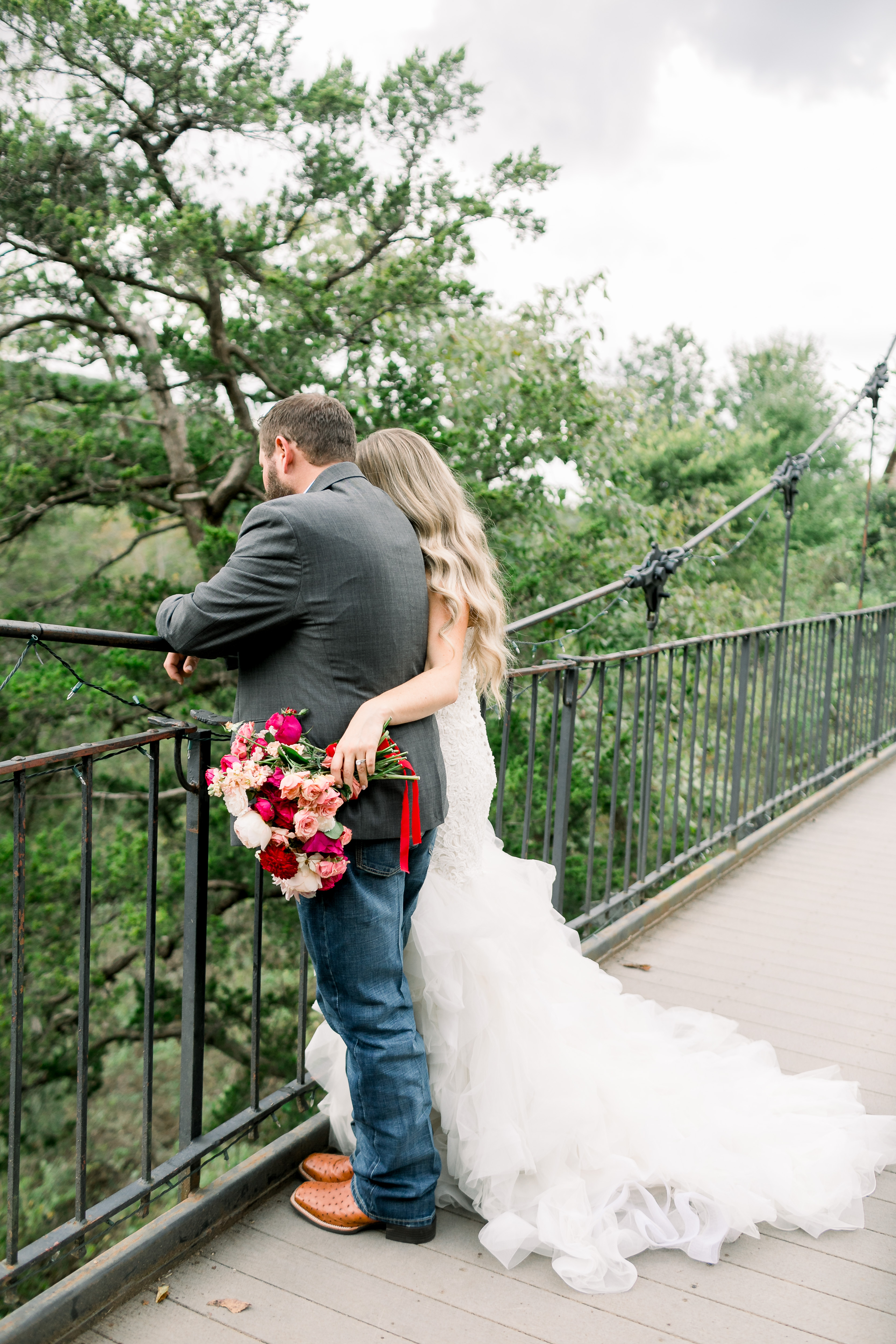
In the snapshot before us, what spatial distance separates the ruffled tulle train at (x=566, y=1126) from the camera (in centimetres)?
184

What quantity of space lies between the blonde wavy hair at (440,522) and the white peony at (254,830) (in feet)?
1.78

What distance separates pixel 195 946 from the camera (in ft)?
6.22

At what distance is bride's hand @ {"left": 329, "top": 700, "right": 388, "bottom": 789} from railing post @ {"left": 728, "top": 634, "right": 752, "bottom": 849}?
285 centimetres

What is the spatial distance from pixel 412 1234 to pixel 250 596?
119 centimetres

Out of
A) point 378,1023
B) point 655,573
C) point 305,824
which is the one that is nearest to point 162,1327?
point 378,1023

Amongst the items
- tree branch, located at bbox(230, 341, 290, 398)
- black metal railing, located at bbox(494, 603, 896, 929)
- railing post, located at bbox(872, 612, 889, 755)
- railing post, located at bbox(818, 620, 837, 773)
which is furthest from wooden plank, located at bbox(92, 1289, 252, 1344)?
tree branch, located at bbox(230, 341, 290, 398)

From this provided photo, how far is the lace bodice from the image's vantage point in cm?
202

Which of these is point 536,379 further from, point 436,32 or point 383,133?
point 436,32

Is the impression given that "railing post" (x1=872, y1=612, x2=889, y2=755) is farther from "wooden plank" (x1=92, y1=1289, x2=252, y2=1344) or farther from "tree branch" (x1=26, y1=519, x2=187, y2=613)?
"tree branch" (x1=26, y1=519, x2=187, y2=613)

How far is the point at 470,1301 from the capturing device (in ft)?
5.60

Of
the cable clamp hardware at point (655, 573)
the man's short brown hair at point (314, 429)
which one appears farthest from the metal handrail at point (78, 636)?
the cable clamp hardware at point (655, 573)

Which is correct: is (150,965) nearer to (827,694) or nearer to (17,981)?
(17,981)

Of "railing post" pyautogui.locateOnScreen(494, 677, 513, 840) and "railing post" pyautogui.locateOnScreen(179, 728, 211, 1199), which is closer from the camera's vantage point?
"railing post" pyautogui.locateOnScreen(179, 728, 211, 1199)

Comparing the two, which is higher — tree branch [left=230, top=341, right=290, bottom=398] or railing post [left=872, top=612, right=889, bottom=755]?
tree branch [left=230, top=341, right=290, bottom=398]
